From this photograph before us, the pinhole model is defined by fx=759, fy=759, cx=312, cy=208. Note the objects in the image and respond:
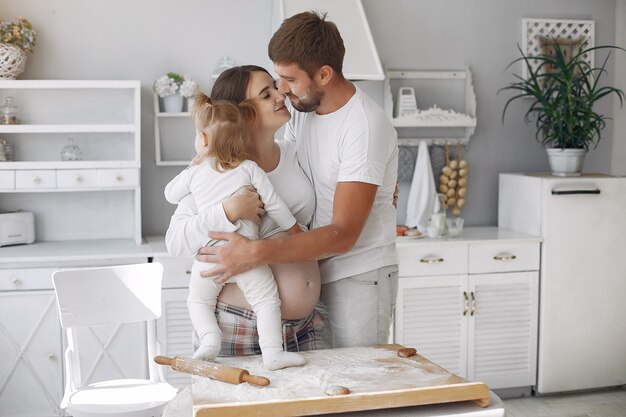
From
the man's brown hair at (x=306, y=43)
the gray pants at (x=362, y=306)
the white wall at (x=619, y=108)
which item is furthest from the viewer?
the white wall at (x=619, y=108)

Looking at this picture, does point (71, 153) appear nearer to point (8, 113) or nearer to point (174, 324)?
point (8, 113)

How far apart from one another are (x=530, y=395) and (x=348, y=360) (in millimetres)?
2768

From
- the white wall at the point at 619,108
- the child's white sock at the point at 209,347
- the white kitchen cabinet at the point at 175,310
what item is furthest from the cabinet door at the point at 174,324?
the white wall at the point at 619,108

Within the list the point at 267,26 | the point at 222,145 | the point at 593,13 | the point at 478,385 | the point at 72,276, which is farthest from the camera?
the point at 593,13

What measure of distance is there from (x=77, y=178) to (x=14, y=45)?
73 centimetres

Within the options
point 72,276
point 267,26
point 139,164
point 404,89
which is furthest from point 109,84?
point 404,89

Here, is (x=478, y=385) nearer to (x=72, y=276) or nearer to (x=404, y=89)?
(x=72, y=276)

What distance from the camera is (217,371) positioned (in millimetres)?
1712

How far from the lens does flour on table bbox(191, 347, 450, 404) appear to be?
5.31 ft

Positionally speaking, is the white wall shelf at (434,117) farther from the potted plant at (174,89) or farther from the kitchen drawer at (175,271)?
the kitchen drawer at (175,271)

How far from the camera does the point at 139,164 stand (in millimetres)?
3865

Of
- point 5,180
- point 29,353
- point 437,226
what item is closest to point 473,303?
point 437,226

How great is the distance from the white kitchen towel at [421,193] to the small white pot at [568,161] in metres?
0.70

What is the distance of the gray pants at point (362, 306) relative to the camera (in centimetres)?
218
